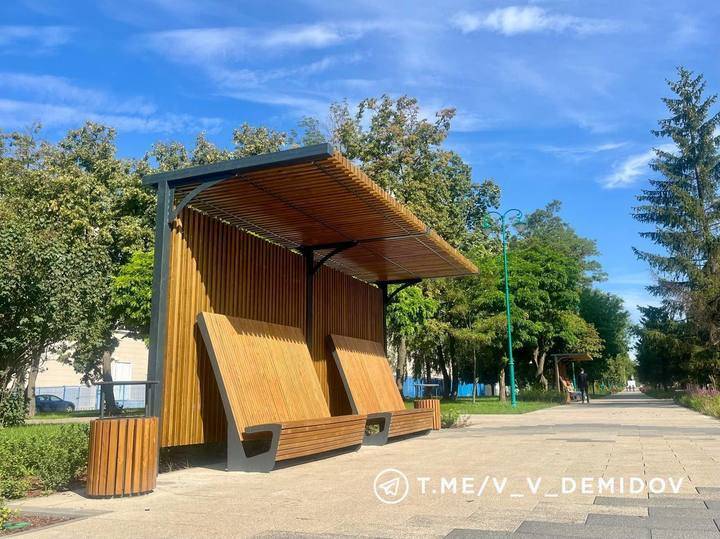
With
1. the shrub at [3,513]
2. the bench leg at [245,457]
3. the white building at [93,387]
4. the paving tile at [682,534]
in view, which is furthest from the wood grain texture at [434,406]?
the white building at [93,387]

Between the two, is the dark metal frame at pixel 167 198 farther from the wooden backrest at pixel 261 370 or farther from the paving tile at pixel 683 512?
the paving tile at pixel 683 512

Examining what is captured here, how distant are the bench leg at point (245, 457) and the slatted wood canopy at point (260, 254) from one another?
717 mm

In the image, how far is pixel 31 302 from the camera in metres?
16.6

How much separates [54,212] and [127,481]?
69.7ft

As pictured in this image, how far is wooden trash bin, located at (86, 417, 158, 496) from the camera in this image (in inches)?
256

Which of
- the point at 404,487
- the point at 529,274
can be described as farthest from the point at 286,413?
the point at 529,274

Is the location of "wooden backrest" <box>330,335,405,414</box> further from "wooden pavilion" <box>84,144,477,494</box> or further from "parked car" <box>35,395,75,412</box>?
"parked car" <box>35,395,75,412</box>

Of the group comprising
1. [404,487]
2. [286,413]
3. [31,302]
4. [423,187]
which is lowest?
[404,487]

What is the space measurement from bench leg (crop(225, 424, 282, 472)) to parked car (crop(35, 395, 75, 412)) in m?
37.1

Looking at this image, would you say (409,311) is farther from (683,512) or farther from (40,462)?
(683,512)

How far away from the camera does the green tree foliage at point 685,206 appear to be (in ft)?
120

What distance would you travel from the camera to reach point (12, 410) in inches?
658

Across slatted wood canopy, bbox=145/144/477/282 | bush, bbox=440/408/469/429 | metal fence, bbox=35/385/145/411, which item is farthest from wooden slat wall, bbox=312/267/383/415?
metal fence, bbox=35/385/145/411

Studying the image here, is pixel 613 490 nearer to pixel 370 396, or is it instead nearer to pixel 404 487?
pixel 404 487
